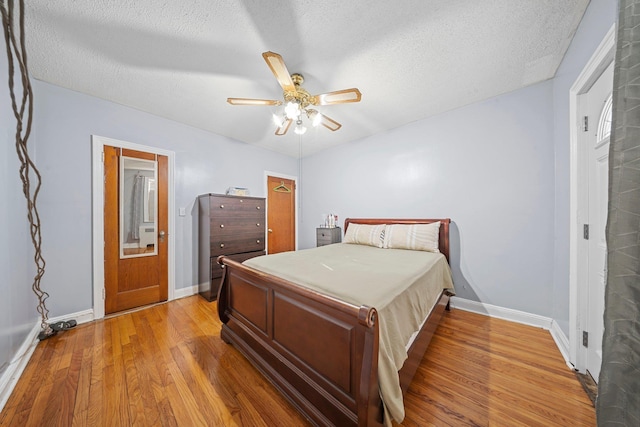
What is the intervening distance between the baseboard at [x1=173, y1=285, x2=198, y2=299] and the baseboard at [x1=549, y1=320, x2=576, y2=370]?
4033mm

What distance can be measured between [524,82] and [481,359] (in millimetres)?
2639

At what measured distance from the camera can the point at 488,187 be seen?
2.51 m

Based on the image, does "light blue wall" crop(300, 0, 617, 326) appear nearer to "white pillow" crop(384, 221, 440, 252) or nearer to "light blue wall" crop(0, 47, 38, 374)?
"white pillow" crop(384, 221, 440, 252)

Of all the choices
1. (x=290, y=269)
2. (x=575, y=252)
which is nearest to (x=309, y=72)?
(x=290, y=269)

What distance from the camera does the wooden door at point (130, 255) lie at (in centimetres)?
254

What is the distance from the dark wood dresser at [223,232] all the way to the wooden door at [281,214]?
73 cm

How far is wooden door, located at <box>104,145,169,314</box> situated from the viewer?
2.54 m

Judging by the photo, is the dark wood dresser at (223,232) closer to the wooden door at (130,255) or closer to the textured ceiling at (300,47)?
the wooden door at (130,255)

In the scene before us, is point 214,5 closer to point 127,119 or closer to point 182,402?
point 127,119

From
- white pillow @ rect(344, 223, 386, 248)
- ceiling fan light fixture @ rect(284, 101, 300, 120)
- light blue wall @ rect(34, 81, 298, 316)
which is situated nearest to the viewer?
ceiling fan light fixture @ rect(284, 101, 300, 120)

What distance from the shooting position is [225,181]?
3.61m

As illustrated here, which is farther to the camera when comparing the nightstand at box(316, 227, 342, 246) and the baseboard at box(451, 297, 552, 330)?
the nightstand at box(316, 227, 342, 246)

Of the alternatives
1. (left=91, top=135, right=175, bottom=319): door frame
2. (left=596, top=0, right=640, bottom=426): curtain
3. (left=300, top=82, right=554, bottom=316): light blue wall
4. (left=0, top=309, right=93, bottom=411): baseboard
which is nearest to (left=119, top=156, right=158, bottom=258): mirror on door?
(left=91, top=135, right=175, bottom=319): door frame

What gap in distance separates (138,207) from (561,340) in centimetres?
457
